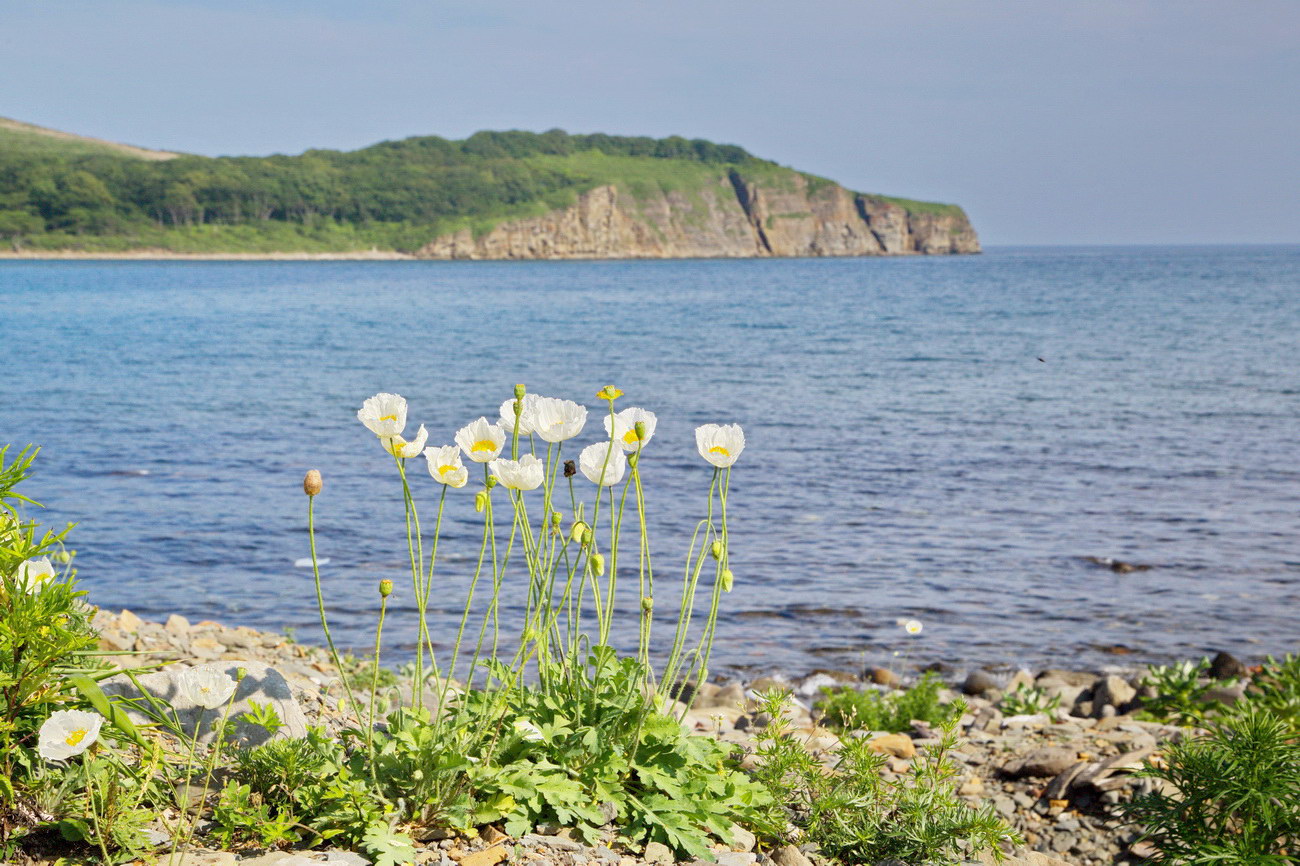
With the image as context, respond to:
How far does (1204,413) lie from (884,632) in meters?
16.0

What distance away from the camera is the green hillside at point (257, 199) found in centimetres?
14688

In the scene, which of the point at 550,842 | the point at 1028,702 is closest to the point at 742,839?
the point at 550,842

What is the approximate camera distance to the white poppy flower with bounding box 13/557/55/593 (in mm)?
2850

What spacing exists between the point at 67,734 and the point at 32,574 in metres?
0.92

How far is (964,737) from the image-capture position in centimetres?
621

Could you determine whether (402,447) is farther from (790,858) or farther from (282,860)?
(790,858)

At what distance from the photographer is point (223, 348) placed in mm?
35094

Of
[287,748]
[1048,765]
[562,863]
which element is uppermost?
[287,748]

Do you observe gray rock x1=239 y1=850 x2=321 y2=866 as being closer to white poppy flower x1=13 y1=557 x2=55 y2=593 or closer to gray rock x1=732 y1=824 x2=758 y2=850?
white poppy flower x1=13 y1=557 x2=55 y2=593

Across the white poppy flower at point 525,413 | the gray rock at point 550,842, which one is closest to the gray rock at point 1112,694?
the gray rock at point 550,842

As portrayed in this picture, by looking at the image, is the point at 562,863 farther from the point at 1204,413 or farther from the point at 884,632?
the point at 1204,413

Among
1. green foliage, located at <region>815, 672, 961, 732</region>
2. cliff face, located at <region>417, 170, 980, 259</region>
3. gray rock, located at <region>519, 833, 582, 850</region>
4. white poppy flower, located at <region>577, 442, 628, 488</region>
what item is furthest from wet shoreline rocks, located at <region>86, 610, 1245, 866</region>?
cliff face, located at <region>417, 170, 980, 259</region>

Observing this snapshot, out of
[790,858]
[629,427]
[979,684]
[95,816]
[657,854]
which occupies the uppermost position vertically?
[629,427]

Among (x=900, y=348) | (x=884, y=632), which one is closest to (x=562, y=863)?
(x=884, y=632)
